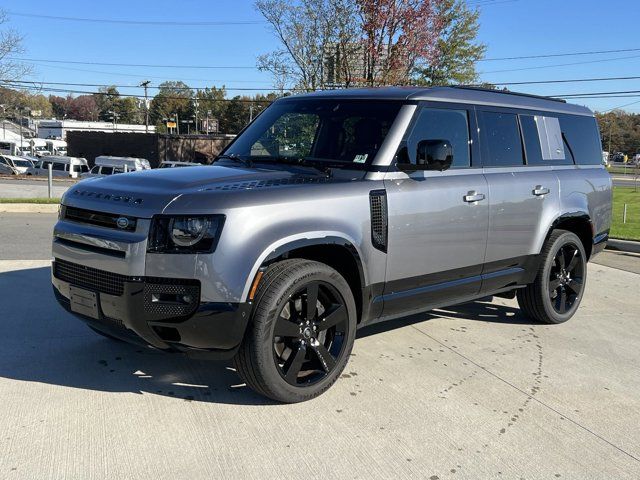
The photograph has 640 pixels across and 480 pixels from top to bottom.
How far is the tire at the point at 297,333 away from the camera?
A: 346 centimetres

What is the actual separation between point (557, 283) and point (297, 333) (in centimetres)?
327

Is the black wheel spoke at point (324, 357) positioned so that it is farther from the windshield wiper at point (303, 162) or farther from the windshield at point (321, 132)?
the windshield at point (321, 132)

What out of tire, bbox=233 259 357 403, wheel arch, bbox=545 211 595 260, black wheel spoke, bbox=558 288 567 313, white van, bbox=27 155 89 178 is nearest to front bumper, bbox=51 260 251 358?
tire, bbox=233 259 357 403

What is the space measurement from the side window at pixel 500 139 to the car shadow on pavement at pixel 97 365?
275 centimetres

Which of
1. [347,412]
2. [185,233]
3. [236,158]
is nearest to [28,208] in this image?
[236,158]

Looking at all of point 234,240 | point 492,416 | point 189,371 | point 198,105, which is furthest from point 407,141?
point 198,105

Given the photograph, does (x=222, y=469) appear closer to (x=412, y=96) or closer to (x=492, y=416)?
(x=492, y=416)

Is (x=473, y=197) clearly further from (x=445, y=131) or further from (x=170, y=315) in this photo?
(x=170, y=315)

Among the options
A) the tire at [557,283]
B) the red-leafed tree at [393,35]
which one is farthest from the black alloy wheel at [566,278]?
the red-leafed tree at [393,35]

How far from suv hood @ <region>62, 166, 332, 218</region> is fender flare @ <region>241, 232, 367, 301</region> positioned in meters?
0.38

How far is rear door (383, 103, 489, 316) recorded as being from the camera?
414cm

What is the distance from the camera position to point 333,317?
3.81 m

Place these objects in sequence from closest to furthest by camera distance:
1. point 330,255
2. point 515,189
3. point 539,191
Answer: point 330,255, point 515,189, point 539,191

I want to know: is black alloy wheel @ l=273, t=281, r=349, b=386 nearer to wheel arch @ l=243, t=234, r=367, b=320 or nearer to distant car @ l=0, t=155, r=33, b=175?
wheel arch @ l=243, t=234, r=367, b=320
